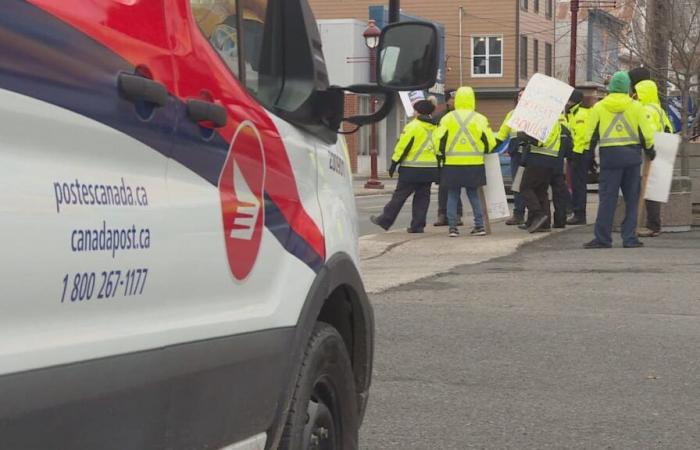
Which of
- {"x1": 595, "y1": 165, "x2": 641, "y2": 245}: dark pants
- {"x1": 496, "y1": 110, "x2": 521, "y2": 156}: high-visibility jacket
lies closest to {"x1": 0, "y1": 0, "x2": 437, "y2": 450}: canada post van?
{"x1": 595, "y1": 165, "x2": 641, "y2": 245}: dark pants

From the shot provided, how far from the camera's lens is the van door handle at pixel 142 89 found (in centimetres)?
252

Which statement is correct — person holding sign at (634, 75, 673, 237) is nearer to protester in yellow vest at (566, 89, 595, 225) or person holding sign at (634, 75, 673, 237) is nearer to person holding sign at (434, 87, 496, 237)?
protester in yellow vest at (566, 89, 595, 225)

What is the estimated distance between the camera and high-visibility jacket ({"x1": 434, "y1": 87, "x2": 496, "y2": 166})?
14.8 m

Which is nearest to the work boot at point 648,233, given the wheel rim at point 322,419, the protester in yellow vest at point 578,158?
the protester in yellow vest at point 578,158

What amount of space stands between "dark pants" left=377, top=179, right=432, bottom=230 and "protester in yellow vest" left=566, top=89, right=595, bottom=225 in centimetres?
220

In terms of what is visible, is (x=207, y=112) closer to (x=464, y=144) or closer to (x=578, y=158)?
(x=464, y=144)

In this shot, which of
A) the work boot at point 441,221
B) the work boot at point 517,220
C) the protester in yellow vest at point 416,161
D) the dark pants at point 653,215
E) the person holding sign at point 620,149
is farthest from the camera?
the work boot at point 441,221

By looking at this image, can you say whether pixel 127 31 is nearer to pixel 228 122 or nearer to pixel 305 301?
pixel 228 122

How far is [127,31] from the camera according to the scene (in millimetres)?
2582

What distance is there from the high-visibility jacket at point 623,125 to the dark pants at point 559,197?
2552 mm

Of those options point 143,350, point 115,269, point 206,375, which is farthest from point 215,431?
point 115,269

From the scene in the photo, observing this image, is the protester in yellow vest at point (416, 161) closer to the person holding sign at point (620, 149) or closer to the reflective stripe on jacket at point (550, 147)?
the reflective stripe on jacket at point (550, 147)

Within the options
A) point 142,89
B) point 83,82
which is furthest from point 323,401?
point 83,82

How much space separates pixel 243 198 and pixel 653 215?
1218 centimetres
